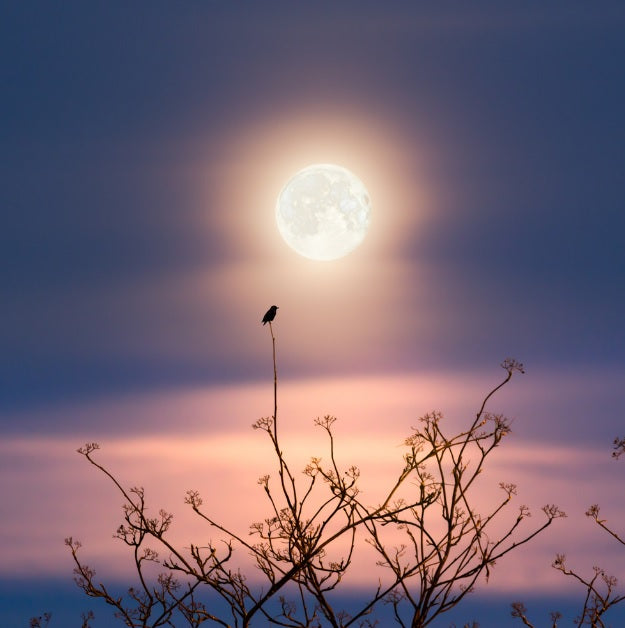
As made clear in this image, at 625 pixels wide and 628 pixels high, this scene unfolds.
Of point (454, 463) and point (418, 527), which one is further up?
point (454, 463)

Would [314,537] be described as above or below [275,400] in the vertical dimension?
below

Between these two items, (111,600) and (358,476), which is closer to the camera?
(358,476)

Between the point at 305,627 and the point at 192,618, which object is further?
the point at 192,618

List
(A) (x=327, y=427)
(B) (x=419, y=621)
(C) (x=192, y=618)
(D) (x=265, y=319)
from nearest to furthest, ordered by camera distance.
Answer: (B) (x=419, y=621) → (A) (x=327, y=427) → (C) (x=192, y=618) → (D) (x=265, y=319)

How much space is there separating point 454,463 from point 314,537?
2.27 m

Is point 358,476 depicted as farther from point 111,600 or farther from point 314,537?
point 111,600

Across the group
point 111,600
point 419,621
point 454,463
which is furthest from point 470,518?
point 111,600

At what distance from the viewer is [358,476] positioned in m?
12.5

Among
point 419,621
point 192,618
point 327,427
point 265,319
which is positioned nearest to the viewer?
point 419,621

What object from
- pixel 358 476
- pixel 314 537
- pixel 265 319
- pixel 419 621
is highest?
pixel 265 319

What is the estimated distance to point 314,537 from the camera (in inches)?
482

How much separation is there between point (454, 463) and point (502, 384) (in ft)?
4.59

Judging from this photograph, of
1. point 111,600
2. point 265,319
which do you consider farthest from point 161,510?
point 265,319

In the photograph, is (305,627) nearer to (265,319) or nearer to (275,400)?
(275,400)
